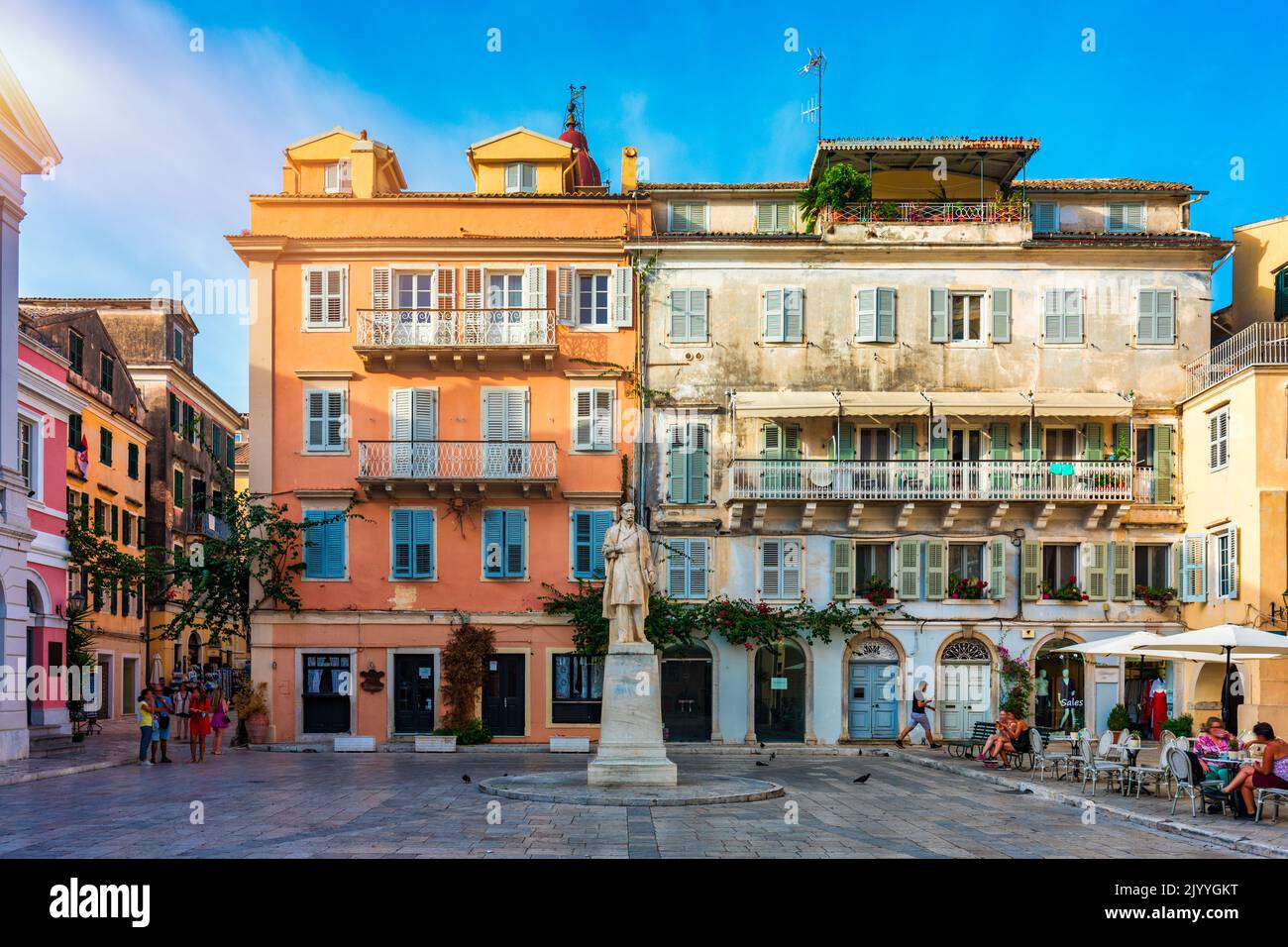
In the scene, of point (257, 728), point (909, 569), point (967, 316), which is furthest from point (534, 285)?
point (257, 728)

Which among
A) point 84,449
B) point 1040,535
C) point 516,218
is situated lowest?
point 1040,535

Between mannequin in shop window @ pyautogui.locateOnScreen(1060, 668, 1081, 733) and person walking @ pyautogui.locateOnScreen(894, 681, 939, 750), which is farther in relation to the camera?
mannequin in shop window @ pyautogui.locateOnScreen(1060, 668, 1081, 733)

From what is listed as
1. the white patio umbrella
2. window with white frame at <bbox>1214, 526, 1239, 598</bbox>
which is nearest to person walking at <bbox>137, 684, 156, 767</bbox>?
the white patio umbrella

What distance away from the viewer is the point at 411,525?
119 feet

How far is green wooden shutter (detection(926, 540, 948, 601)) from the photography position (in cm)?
3581

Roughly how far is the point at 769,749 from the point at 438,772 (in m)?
10.8

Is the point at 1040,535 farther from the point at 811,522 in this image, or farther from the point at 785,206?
the point at 785,206

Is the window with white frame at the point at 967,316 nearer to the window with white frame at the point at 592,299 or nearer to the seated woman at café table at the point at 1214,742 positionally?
the window with white frame at the point at 592,299

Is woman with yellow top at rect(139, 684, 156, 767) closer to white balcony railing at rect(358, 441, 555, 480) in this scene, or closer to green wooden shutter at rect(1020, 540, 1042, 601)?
white balcony railing at rect(358, 441, 555, 480)

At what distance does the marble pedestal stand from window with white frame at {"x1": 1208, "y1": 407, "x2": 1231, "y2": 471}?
18922 millimetres

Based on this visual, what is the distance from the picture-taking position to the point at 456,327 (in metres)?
36.1
